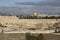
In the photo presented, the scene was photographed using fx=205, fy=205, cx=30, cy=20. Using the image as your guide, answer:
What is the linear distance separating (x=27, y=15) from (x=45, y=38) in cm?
291

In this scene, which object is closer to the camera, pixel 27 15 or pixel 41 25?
pixel 41 25

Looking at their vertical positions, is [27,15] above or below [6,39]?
above

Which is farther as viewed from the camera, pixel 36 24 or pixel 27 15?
pixel 27 15

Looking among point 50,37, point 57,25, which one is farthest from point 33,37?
point 57,25

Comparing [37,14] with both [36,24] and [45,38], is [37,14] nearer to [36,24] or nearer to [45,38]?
[36,24]

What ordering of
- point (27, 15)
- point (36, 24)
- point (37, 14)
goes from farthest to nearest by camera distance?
point (37, 14)
point (27, 15)
point (36, 24)

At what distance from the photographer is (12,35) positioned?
6.94 metres

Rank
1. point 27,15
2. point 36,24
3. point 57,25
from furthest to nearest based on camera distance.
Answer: point 27,15, point 36,24, point 57,25

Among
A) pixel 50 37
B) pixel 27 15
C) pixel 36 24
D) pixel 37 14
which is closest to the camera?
pixel 50 37

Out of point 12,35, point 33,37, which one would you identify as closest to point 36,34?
point 33,37

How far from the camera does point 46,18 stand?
9539mm

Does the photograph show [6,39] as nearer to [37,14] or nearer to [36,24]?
[36,24]

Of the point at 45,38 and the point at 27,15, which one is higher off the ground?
the point at 27,15

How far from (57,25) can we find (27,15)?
5.89ft
